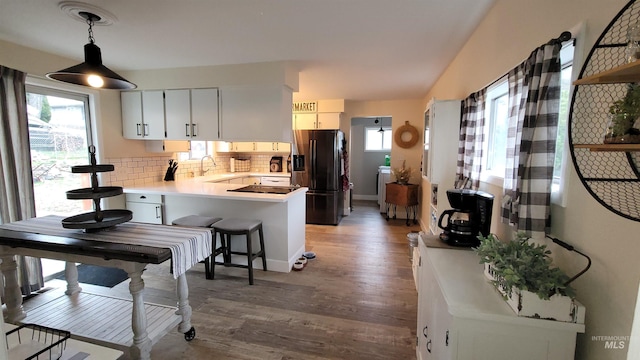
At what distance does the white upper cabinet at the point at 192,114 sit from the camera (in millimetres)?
3467

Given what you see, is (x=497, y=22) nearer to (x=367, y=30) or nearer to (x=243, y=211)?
(x=367, y=30)

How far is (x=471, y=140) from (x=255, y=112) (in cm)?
234

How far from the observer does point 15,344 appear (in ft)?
4.40

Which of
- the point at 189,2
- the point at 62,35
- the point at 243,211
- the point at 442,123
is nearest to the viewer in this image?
the point at 189,2

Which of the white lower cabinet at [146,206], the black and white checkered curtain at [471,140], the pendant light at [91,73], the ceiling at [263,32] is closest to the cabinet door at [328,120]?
the ceiling at [263,32]

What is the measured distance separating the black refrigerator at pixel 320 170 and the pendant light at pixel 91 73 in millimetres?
3112

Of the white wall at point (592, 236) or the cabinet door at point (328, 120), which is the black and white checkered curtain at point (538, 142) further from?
the cabinet door at point (328, 120)

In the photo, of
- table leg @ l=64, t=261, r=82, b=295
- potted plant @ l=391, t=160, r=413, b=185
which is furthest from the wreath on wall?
table leg @ l=64, t=261, r=82, b=295

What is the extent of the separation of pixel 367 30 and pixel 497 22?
0.93 metres

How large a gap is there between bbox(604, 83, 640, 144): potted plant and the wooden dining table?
2.01 m

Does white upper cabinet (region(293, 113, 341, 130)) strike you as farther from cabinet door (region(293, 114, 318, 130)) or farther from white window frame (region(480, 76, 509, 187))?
white window frame (region(480, 76, 509, 187))

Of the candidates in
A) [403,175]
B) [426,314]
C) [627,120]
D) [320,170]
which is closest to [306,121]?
[320,170]

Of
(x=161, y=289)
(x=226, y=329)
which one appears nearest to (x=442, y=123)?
(x=226, y=329)

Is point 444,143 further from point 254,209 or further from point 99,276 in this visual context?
point 99,276
